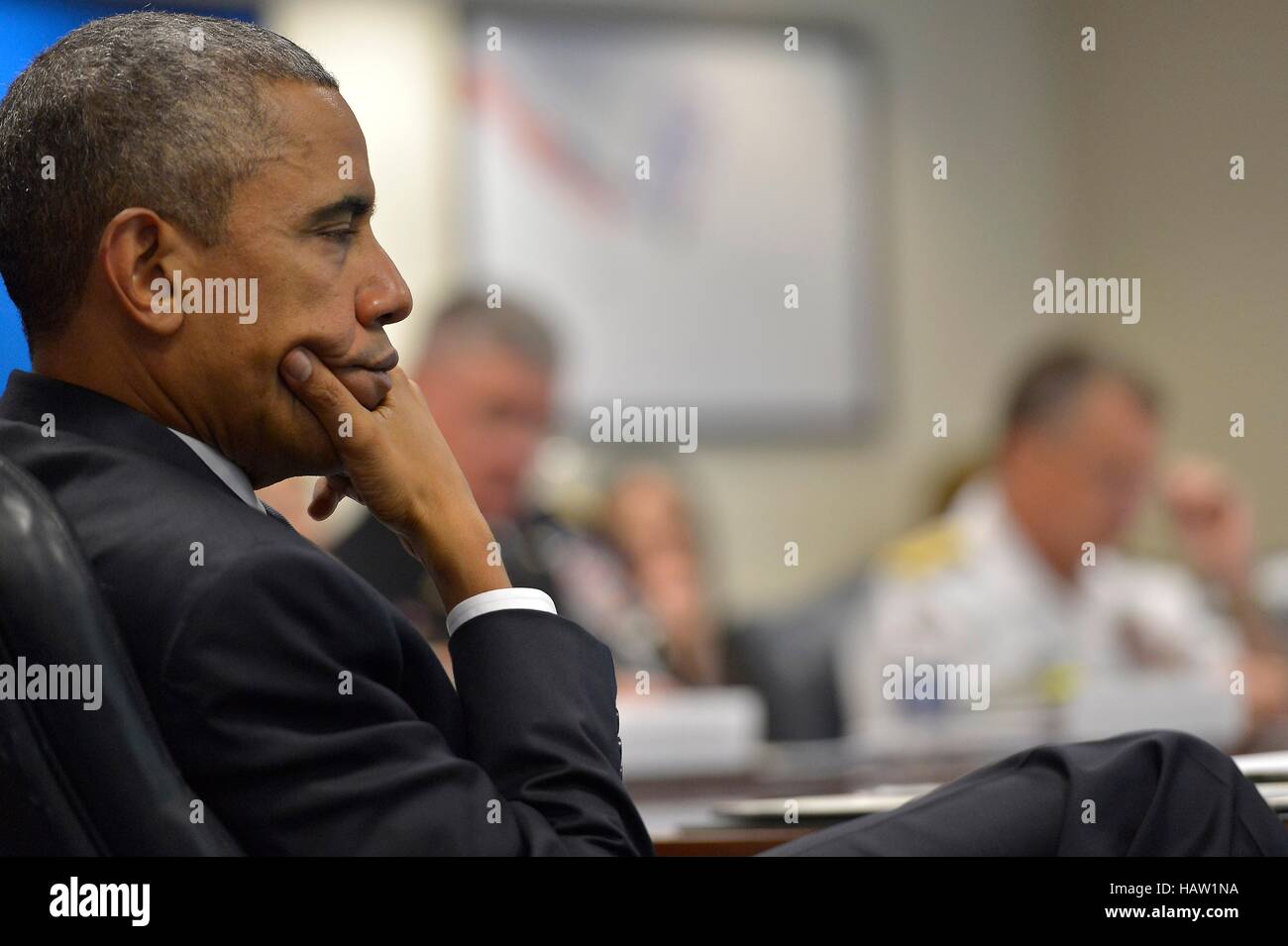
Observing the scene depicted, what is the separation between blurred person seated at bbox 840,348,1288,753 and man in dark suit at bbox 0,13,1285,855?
219 centimetres

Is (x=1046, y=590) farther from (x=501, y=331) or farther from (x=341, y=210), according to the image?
(x=341, y=210)

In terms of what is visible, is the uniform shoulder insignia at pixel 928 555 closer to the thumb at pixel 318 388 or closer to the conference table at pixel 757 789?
the conference table at pixel 757 789

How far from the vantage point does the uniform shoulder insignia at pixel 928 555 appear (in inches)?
142

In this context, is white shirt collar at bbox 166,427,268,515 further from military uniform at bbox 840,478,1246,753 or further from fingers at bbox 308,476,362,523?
military uniform at bbox 840,478,1246,753

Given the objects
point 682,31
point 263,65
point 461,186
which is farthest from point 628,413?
point 263,65

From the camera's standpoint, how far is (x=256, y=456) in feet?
3.45

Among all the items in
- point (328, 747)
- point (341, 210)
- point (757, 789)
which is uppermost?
point (341, 210)

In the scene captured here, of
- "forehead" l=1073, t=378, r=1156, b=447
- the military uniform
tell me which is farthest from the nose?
"forehead" l=1073, t=378, r=1156, b=447

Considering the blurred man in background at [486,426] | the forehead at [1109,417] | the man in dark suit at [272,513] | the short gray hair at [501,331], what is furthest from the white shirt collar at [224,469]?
the forehead at [1109,417]

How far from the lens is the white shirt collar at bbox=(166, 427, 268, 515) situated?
1.02 metres

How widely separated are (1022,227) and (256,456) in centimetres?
522

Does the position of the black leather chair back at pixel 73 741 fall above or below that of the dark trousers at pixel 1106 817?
above

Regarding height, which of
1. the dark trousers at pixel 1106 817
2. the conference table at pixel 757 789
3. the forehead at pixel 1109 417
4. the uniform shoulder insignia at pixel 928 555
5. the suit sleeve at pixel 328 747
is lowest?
the conference table at pixel 757 789

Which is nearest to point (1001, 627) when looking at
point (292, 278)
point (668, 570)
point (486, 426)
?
point (668, 570)
